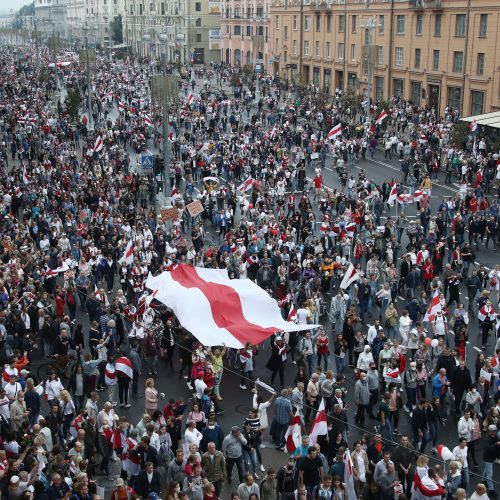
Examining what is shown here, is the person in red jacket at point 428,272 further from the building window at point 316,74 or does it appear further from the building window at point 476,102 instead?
the building window at point 316,74

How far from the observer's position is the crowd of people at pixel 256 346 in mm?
12492

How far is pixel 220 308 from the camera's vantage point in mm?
18047

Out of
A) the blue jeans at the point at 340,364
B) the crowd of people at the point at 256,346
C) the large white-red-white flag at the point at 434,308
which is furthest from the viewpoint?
the large white-red-white flag at the point at 434,308

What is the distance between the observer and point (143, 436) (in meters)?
12.8

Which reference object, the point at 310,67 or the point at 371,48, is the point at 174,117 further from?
the point at 310,67

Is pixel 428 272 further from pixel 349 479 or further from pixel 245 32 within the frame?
pixel 245 32

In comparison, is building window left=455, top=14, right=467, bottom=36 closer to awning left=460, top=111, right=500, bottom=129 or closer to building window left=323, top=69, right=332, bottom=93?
awning left=460, top=111, right=500, bottom=129

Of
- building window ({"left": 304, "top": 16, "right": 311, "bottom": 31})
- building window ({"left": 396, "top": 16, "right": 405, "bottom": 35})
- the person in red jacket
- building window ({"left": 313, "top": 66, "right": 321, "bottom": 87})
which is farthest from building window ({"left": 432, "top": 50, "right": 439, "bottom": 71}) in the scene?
the person in red jacket

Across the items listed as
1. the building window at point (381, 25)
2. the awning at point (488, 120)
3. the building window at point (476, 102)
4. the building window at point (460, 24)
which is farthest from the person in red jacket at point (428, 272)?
the building window at point (381, 25)

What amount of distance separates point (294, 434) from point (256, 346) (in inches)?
195

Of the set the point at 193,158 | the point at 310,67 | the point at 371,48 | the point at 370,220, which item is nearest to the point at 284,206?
the point at 370,220

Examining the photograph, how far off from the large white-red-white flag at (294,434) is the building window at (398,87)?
161 feet

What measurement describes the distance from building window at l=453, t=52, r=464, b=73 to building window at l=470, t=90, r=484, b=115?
2.37m

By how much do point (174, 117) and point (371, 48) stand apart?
13.7m
